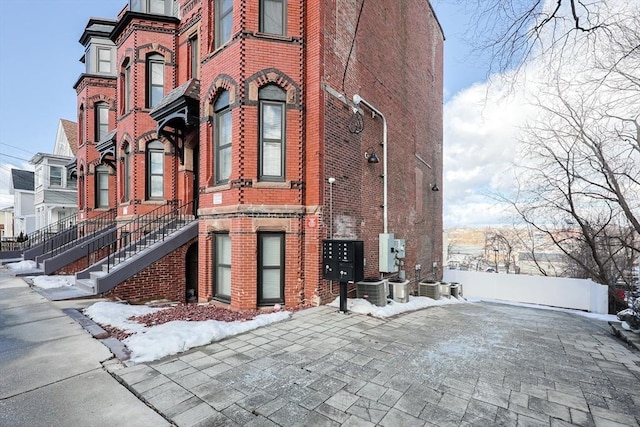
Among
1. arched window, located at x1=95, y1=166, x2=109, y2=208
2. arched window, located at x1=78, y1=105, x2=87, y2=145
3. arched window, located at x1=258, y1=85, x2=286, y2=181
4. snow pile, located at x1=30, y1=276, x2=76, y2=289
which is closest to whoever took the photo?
arched window, located at x1=258, y1=85, x2=286, y2=181

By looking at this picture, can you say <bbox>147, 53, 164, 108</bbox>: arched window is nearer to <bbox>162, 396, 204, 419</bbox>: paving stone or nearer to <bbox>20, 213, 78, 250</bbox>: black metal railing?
<bbox>20, 213, 78, 250</bbox>: black metal railing

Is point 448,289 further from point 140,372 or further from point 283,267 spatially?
Result: point 140,372

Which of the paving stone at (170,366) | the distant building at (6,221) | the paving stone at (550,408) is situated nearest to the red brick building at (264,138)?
the paving stone at (170,366)

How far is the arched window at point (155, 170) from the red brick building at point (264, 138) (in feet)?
0.13

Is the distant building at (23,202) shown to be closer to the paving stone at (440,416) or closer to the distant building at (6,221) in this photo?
the distant building at (6,221)

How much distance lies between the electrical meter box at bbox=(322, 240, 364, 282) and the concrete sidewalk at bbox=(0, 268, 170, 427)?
424cm

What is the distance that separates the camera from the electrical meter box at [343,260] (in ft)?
22.1

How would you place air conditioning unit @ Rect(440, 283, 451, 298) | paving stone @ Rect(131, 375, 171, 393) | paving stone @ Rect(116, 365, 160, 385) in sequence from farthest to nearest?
air conditioning unit @ Rect(440, 283, 451, 298)
paving stone @ Rect(116, 365, 160, 385)
paving stone @ Rect(131, 375, 171, 393)

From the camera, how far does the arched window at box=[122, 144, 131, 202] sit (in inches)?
479

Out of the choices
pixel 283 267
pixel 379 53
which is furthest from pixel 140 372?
pixel 379 53

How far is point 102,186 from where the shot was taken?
15.9m

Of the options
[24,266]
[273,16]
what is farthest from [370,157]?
[24,266]

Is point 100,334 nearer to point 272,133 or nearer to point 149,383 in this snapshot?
point 149,383

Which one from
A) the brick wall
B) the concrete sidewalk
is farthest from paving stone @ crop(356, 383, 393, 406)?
the brick wall
